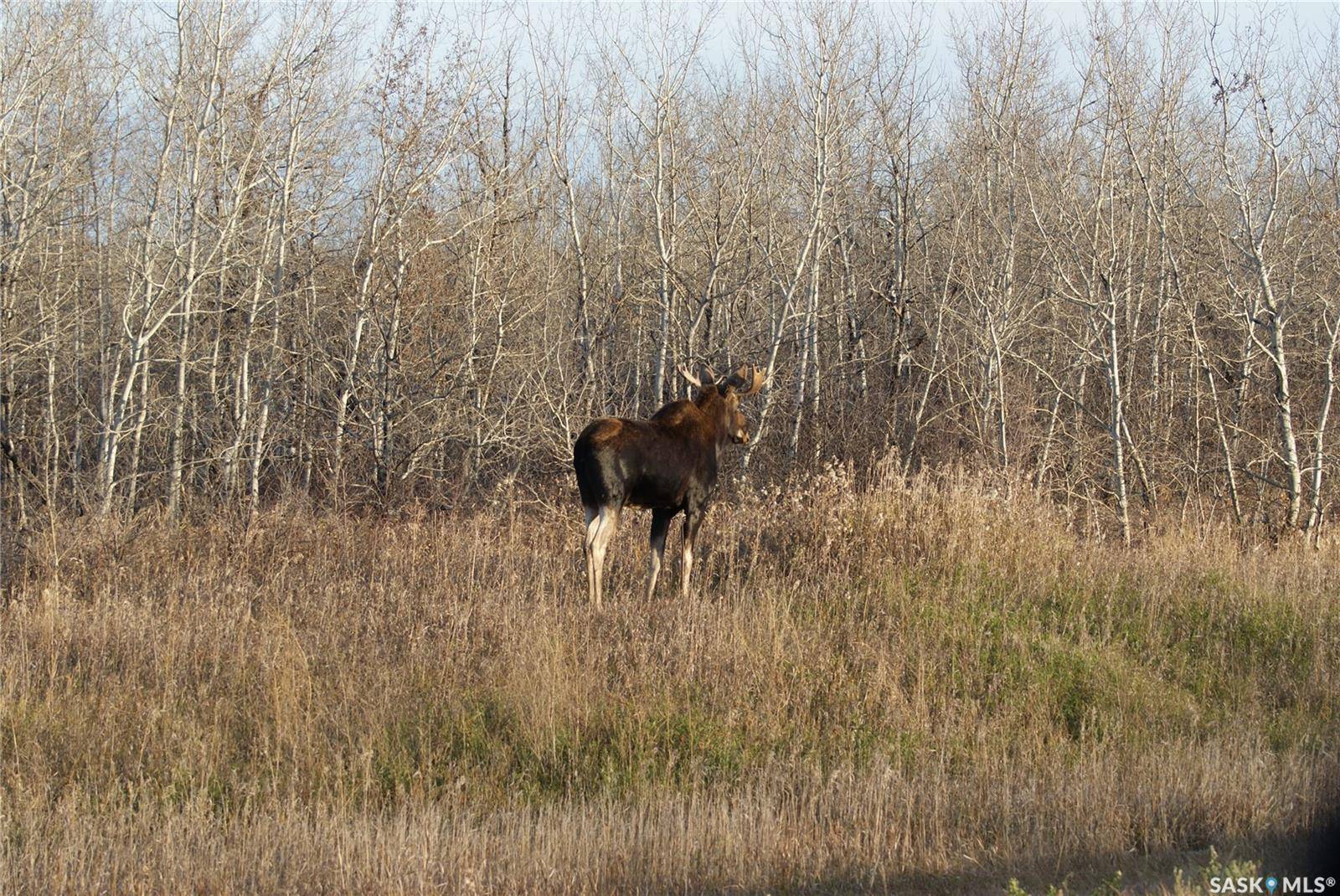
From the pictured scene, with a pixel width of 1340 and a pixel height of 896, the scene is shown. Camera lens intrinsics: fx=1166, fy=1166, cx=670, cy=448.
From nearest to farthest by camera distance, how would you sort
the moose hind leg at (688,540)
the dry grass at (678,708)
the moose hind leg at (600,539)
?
1. the dry grass at (678,708)
2. the moose hind leg at (600,539)
3. the moose hind leg at (688,540)

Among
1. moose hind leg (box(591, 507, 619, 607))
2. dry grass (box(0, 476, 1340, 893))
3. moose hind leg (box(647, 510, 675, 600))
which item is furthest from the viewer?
moose hind leg (box(647, 510, 675, 600))

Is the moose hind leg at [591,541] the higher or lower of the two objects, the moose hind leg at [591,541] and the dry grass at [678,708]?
the higher

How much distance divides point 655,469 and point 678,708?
9.42 feet

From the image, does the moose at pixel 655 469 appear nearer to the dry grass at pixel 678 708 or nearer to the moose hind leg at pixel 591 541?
the moose hind leg at pixel 591 541

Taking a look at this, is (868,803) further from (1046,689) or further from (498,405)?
(498,405)

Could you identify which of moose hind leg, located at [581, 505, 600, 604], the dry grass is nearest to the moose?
moose hind leg, located at [581, 505, 600, 604]

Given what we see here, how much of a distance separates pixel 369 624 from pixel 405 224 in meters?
9.43

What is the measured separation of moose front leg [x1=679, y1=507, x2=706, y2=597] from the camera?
9.65m

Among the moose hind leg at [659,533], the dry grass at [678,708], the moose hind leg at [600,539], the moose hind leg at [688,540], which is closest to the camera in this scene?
the dry grass at [678,708]

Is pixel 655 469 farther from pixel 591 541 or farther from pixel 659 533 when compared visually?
pixel 591 541

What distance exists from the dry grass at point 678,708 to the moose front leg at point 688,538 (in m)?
0.24

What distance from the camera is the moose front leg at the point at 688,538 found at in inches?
380

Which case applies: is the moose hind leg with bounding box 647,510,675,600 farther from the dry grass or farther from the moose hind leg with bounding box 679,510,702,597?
the dry grass

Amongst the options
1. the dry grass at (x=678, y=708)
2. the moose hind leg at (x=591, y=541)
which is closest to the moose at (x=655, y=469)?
the moose hind leg at (x=591, y=541)
